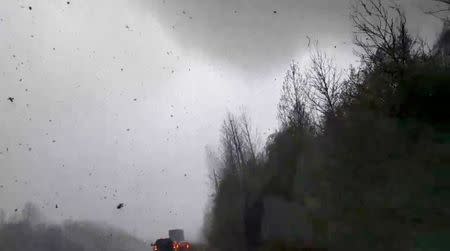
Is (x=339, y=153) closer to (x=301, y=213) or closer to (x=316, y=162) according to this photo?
(x=316, y=162)

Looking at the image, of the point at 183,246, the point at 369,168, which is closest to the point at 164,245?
the point at 183,246

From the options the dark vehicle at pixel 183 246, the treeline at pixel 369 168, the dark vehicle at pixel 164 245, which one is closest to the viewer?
the treeline at pixel 369 168

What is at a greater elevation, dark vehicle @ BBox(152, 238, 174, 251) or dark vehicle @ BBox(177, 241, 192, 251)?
dark vehicle @ BBox(152, 238, 174, 251)

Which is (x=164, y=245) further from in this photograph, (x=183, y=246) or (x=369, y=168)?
(x=369, y=168)

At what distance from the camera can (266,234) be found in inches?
903

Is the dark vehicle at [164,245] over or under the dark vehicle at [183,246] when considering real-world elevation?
over

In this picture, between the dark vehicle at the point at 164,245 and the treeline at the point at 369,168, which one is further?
the dark vehicle at the point at 164,245

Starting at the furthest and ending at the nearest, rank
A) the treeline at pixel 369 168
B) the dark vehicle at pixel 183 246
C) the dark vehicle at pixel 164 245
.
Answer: the dark vehicle at pixel 183 246 → the dark vehicle at pixel 164 245 → the treeline at pixel 369 168

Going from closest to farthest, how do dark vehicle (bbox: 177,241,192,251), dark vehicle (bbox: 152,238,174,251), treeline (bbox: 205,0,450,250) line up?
treeline (bbox: 205,0,450,250) → dark vehicle (bbox: 152,238,174,251) → dark vehicle (bbox: 177,241,192,251)

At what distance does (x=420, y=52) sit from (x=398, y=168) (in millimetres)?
5796

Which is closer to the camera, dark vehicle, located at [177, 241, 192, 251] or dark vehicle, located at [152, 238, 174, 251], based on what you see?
dark vehicle, located at [152, 238, 174, 251]

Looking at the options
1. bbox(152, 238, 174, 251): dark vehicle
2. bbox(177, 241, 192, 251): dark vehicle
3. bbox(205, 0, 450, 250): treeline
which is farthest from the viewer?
bbox(177, 241, 192, 251): dark vehicle

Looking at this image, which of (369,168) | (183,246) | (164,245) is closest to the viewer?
(369,168)

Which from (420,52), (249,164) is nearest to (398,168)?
(420,52)
